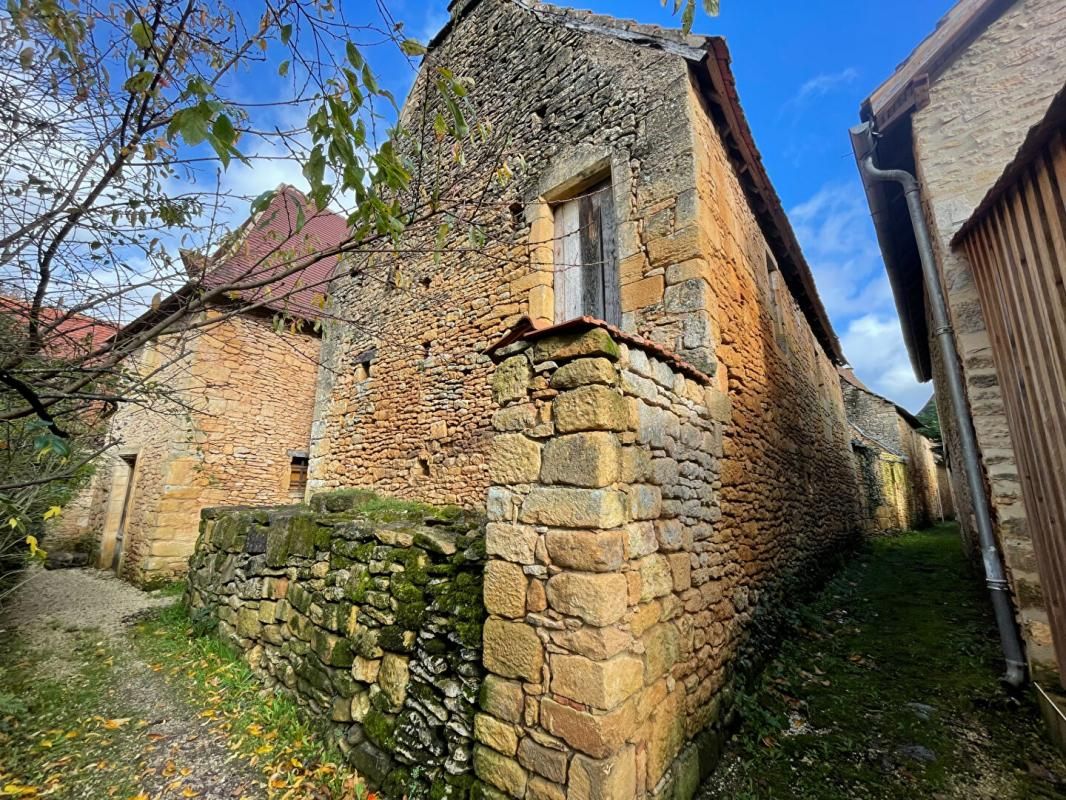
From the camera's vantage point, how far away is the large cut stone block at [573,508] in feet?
7.09

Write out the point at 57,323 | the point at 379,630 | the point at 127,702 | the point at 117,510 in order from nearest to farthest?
the point at 57,323 < the point at 379,630 < the point at 127,702 < the point at 117,510

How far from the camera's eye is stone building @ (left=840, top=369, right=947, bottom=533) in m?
12.4

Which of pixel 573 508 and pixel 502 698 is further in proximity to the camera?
pixel 502 698

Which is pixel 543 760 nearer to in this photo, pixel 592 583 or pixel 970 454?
pixel 592 583

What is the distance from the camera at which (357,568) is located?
11.5 feet

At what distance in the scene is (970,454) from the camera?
3979mm

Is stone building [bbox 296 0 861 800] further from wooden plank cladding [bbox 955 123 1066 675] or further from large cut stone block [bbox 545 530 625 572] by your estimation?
wooden plank cladding [bbox 955 123 1066 675]

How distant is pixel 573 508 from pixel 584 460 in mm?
241

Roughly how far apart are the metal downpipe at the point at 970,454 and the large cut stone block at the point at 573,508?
364 cm

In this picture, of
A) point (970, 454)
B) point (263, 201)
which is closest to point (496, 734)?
point (263, 201)

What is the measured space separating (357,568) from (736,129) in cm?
569

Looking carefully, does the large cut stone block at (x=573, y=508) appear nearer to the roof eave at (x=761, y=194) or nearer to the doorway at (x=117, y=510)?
the roof eave at (x=761, y=194)

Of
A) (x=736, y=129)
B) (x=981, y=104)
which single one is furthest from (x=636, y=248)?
(x=981, y=104)

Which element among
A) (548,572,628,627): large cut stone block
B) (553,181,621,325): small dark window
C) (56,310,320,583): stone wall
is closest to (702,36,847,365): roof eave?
(553,181,621,325): small dark window
